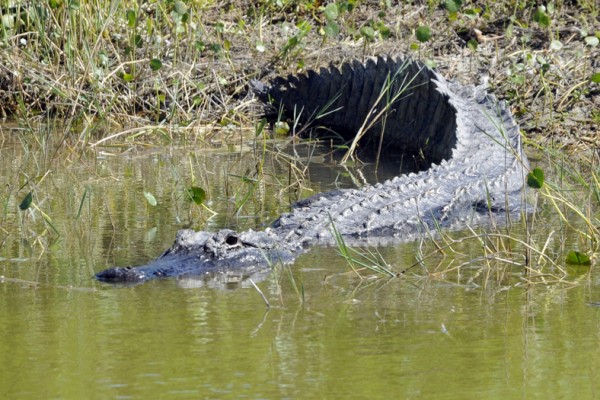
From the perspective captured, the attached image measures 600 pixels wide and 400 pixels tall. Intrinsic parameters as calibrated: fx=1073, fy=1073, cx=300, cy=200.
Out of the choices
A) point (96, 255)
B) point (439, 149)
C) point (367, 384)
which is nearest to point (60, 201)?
point (96, 255)

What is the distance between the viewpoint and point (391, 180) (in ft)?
18.2

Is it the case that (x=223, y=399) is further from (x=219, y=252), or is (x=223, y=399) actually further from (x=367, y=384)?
(x=219, y=252)

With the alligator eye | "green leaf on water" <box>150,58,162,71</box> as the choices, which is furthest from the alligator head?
"green leaf on water" <box>150,58,162,71</box>

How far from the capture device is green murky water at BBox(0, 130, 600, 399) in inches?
107

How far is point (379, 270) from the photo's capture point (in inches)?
152

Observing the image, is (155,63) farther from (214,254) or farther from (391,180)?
(214,254)

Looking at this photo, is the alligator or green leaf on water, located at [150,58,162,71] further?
green leaf on water, located at [150,58,162,71]

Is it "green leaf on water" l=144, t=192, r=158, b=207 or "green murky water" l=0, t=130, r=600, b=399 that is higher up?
"green leaf on water" l=144, t=192, r=158, b=207

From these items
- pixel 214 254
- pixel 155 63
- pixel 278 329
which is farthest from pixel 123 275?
pixel 155 63

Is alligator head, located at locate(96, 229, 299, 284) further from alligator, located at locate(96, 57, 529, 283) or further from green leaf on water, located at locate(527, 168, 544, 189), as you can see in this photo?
green leaf on water, located at locate(527, 168, 544, 189)

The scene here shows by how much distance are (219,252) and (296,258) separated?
1.15 ft

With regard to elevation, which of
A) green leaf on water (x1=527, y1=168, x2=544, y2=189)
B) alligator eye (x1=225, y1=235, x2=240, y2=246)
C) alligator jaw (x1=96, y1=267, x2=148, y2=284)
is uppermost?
green leaf on water (x1=527, y1=168, x2=544, y2=189)

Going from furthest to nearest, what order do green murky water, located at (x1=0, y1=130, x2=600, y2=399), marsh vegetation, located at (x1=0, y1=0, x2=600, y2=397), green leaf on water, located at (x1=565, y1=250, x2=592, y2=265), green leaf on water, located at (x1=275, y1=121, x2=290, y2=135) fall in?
green leaf on water, located at (x1=275, y1=121, x2=290, y2=135), green leaf on water, located at (x1=565, y1=250, x2=592, y2=265), marsh vegetation, located at (x1=0, y1=0, x2=600, y2=397), green murky water, located at (x1=0, y1=130, x2=600, y2=399)

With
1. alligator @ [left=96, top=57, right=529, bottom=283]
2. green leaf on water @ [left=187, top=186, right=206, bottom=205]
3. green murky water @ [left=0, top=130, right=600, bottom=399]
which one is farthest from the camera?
green leaf on water @ [left=187, top=186, right=206, bottom=205]
